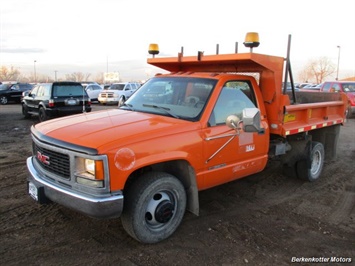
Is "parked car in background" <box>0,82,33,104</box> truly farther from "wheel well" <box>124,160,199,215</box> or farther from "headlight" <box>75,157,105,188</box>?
"headlight" <box>75,157,105,188</box>

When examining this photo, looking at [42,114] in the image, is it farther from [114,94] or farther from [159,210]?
[114,94]

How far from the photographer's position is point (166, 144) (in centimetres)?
365

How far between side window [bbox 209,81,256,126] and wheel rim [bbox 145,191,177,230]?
1062mm

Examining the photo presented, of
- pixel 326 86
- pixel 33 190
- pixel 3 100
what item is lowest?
pixel 3 100

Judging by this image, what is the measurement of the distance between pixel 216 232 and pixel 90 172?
175 centimetres

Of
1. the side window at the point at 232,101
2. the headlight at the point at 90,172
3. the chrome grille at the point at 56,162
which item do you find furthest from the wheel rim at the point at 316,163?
the chrome grille at the point at 56,162

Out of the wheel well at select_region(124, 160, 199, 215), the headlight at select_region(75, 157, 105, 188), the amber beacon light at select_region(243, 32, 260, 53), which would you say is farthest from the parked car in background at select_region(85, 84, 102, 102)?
the headlight at select_region(75, 157, 105, 188)

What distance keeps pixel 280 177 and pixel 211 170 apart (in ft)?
9.20

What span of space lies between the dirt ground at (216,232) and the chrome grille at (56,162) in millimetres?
800

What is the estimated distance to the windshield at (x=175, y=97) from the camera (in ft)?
14.1

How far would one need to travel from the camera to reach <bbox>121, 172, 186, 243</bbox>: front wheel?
3.53 metres

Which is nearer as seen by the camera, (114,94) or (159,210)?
(159,210)

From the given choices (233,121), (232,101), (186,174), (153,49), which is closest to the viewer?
(233,121)

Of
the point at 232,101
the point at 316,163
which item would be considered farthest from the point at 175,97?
the point at 316,163
